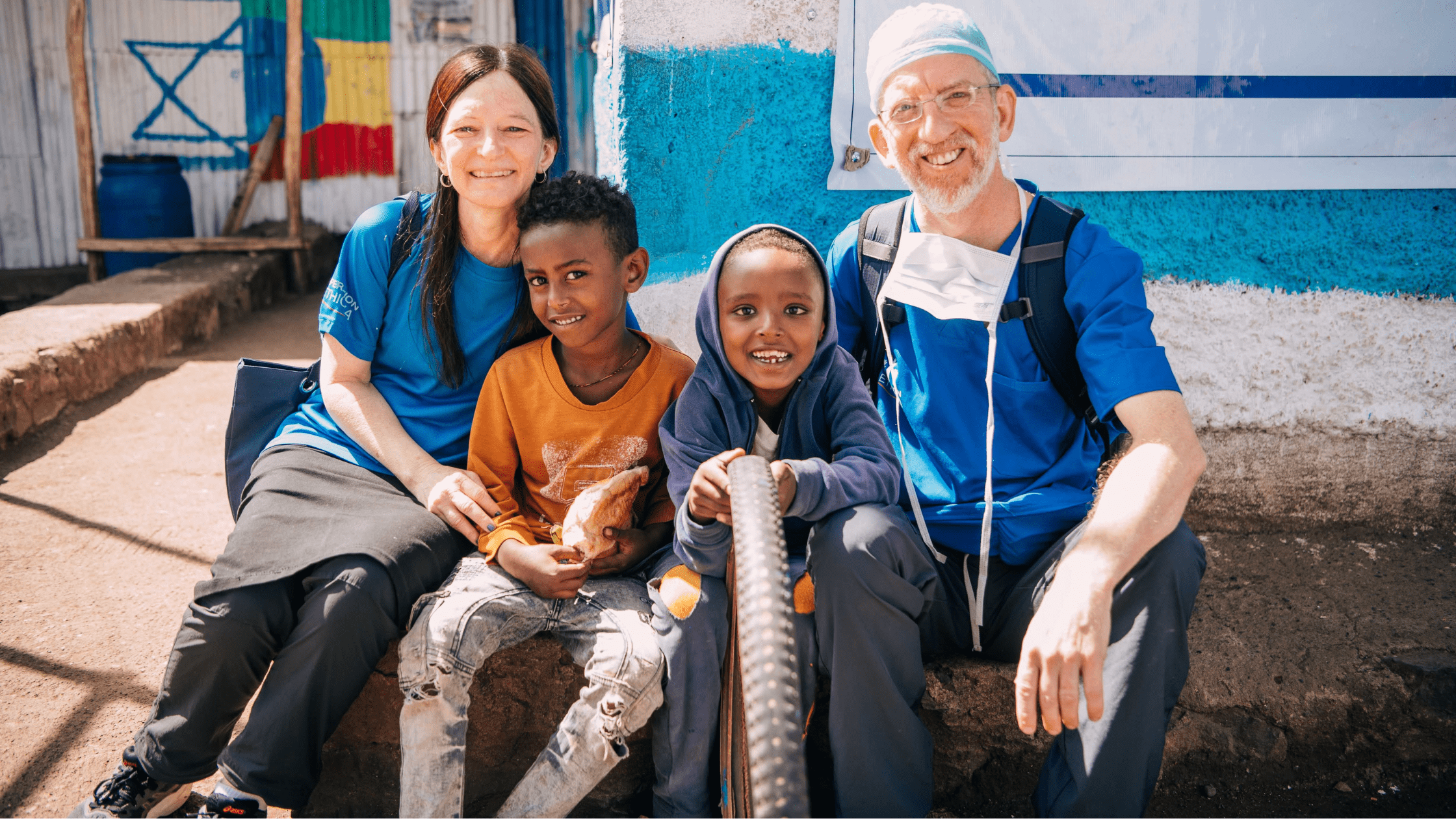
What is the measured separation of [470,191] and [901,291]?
1.09 m

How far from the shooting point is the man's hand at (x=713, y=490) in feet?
5.69

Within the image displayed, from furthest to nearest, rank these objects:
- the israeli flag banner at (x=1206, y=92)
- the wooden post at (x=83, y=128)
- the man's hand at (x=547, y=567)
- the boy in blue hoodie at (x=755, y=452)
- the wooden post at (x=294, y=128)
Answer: the wooden post at (x=294, y=128)
the wooden post at (x=83, y=128)
the israeli flag banner at (x=1206, y=92)
the man's hand at (x=547, y=567)
the boy in blue hoodie at (x=755, y=452)

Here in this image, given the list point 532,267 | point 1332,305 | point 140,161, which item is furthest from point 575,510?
point 140,161

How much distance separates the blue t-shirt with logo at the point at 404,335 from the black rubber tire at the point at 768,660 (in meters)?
1.16

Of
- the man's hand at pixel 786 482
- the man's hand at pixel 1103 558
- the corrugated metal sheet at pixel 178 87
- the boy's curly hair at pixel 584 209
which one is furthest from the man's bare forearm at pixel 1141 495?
the corrugated metal sheet at pixel 178 87

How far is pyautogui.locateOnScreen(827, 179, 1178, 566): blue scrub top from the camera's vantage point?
2006mm

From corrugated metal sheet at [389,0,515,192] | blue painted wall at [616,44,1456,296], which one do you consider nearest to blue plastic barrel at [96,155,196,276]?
corrugated metal sheet at [389,0,515,192]

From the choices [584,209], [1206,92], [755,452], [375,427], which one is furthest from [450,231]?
[1206,92]

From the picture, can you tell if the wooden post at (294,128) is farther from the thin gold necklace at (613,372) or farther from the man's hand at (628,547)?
the man's hand at (628,547)

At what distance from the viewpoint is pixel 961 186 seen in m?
2.12

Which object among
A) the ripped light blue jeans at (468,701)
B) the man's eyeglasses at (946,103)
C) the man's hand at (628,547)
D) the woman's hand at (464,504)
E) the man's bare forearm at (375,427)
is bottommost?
the ripped light blue jeans at (468,701)

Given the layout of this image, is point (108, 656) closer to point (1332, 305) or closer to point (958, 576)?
point (958, 576)

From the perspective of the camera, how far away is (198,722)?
1.90 m

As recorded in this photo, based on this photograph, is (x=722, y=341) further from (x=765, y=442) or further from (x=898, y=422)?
(x=898, y=422)
